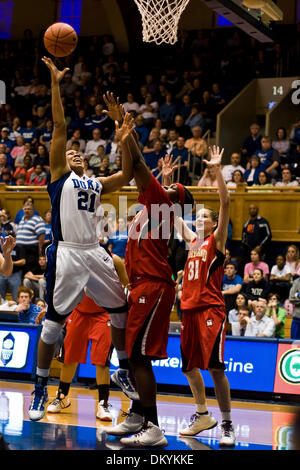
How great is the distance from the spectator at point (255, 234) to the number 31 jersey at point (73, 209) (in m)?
7.90

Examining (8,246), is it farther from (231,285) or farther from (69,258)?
(231,285)

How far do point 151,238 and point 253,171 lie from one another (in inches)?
371

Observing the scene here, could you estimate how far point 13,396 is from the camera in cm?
884

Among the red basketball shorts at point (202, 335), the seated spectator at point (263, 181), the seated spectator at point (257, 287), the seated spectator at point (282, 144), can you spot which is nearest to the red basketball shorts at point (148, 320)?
the red basketball shorts at point (202, 335)

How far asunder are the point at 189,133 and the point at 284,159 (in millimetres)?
2527

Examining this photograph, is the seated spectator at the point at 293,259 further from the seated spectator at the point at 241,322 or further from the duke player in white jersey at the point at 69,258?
the duke player in white jersey at the point at 69,258

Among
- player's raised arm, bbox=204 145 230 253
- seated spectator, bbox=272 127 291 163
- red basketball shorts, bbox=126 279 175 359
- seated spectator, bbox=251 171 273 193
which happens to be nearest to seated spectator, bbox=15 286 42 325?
seated spectator, bbox=251 171 273 193

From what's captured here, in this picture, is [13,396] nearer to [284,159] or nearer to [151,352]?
[151,352]

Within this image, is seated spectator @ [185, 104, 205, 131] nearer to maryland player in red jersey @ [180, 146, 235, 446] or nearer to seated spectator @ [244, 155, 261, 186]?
seated spectator @ [244, 155, 261, 186]

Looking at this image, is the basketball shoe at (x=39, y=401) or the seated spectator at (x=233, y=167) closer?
the basketball shoe at (x=39, y=401)

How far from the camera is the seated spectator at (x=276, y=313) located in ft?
38.1

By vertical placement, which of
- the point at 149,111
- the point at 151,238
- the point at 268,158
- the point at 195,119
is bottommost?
the point at 151,238

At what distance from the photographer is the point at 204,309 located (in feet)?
22.5

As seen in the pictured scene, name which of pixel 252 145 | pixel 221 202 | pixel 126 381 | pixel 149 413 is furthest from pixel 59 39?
pixel 252 145
